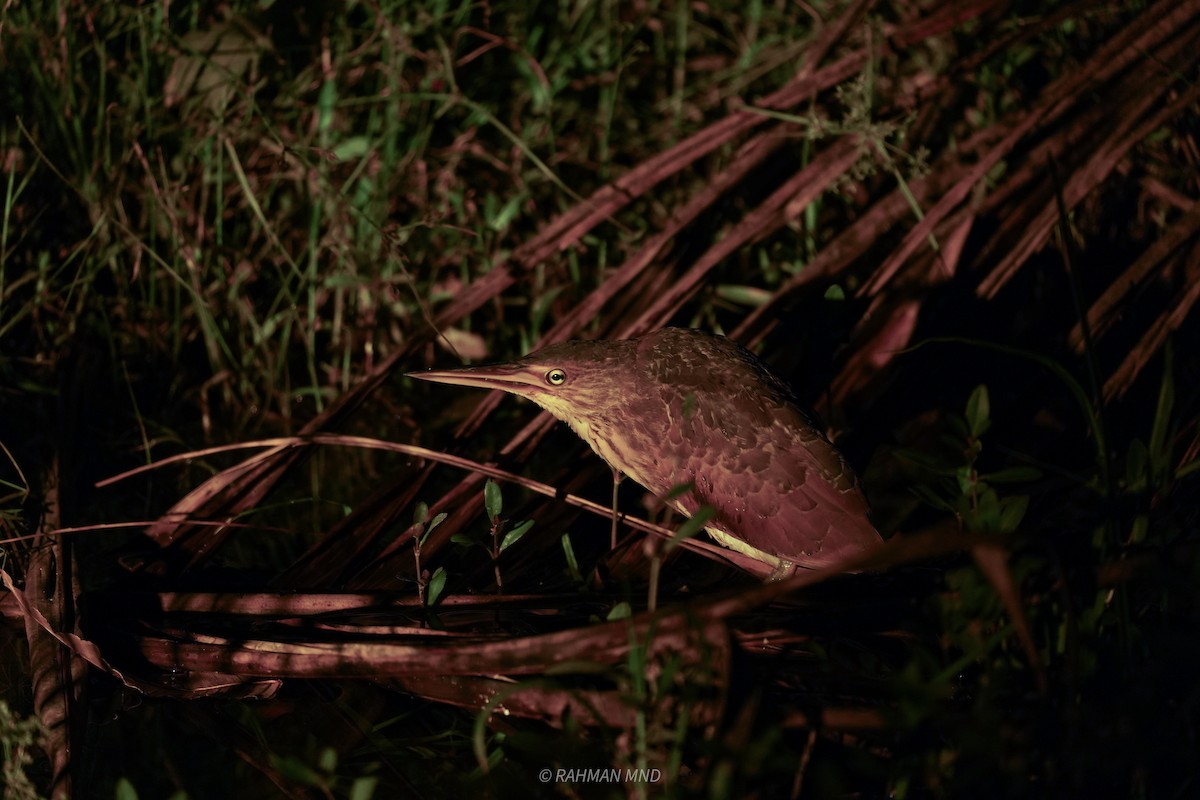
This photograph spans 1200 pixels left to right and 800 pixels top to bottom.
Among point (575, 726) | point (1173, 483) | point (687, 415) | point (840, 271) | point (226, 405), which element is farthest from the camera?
point (226, 405)

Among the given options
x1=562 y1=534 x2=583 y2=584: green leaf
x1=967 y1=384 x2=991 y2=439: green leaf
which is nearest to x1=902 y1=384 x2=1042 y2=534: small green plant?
x1=967 y1=384 x2=991 y2=439: green leaf

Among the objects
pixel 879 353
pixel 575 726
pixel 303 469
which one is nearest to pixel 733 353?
pixel 879 353

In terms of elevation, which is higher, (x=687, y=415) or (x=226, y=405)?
(x=687, y=415)

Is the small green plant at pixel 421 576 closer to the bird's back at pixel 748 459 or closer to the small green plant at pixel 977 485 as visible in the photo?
the bird's back at pixel 748 459

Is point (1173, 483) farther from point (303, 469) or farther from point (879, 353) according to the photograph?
point (303, 469)

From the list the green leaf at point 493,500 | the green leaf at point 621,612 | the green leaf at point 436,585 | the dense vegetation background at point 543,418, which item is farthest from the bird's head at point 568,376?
the green leaf at point 621,612

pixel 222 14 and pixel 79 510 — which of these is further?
pixel 222 14

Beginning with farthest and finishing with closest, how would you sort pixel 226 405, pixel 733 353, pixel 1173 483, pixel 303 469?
pixel 226 405 < pixel 303 469 < pixel 733 353 < pixel 1173 483
